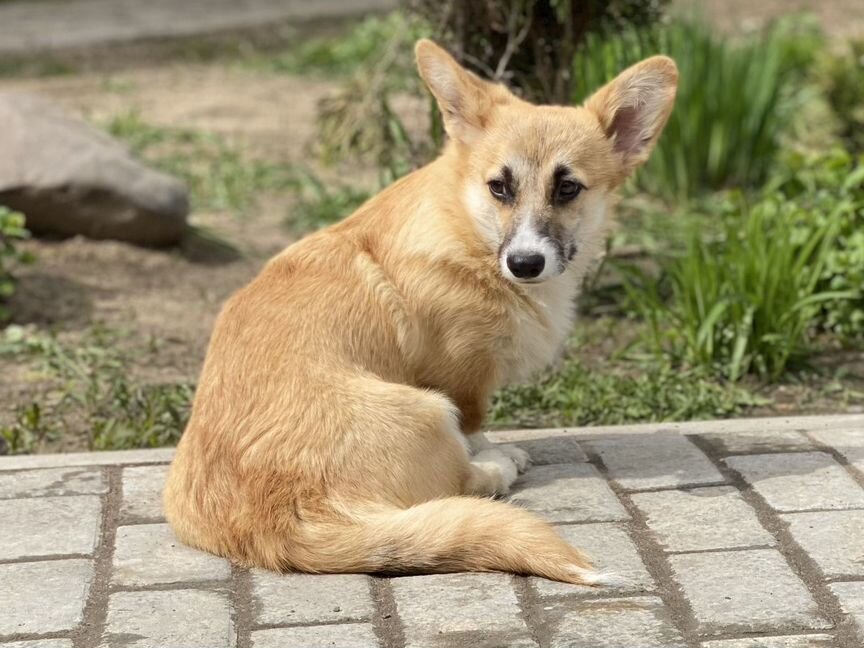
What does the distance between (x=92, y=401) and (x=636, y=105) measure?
7.66ft

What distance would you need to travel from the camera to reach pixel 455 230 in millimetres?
4113

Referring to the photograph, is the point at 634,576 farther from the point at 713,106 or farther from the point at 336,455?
the point at 713,106

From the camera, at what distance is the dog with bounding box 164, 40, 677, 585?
3541 mm

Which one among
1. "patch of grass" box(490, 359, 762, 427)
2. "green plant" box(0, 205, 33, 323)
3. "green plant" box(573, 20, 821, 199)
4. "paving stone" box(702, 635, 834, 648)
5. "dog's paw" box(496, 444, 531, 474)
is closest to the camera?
"paving stone" box(702, 635, 834, 648)

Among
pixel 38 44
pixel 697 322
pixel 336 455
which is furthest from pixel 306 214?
pixel 38 44

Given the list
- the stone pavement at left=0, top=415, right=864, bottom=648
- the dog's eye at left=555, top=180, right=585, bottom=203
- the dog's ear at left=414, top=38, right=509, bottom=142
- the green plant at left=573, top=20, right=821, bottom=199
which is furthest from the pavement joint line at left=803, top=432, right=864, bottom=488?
the green plant at left=573, top=20, right=821, bottom=199

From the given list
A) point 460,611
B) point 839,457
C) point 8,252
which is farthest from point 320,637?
point 8,252

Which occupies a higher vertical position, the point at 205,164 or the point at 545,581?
the point at 545,581

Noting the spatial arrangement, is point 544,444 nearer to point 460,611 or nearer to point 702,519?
point 702,519

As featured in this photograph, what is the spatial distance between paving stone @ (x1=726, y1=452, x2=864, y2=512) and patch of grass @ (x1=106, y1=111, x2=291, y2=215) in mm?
4239

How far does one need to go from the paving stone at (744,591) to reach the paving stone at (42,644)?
152 centimetres

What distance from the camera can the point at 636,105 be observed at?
4242 mm

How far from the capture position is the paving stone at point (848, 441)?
4.31m

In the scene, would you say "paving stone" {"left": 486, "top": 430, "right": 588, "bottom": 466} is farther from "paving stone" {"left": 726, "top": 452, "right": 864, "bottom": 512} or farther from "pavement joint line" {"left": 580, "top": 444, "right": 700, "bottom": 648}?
"paving stone" {"left": 726, "top": 452, "right": 864, "bottom": 512}
